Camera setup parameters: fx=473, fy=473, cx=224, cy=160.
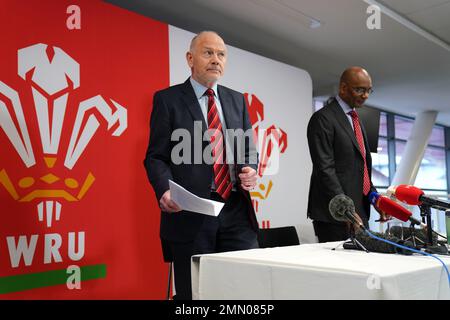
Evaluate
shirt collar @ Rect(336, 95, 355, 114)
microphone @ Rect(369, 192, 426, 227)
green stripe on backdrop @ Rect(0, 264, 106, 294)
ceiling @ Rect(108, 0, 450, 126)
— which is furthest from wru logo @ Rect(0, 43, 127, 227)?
microphone @ Rect(369, 192, 426, 227)

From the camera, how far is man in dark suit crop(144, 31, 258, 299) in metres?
1.85

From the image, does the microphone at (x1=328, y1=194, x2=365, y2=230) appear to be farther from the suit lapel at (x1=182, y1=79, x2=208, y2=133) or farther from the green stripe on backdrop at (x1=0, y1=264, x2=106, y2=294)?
the green stripe on backdrop at (x1=0, y1=264, x2=106, y2=294)

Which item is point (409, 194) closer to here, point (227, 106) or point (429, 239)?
point (429, 239)

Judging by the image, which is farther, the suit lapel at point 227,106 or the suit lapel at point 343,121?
the suit lapel at point 343,121

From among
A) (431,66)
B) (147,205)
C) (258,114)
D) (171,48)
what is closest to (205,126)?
(147,205)

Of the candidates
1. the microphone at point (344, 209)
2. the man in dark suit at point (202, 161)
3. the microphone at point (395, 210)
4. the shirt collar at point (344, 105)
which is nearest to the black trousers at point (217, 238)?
the man in dark suit at point (202, 161)

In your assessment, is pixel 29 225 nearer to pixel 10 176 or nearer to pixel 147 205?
pixel 10 176

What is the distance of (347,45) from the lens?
5.32 metres

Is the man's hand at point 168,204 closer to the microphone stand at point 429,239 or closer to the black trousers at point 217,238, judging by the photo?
the black trousers at point 217,238

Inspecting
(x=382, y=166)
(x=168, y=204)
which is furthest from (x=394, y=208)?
(x=382, y=166)

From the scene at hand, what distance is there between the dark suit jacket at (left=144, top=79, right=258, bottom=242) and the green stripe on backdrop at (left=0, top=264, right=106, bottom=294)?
118cm

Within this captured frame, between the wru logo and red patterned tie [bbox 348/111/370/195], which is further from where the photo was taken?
the wru logo

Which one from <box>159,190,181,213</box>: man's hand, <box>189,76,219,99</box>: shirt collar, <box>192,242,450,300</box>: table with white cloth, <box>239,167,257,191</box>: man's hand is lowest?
<box>192,242,450,300</box>: table with white cloth

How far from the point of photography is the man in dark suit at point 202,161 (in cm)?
185
